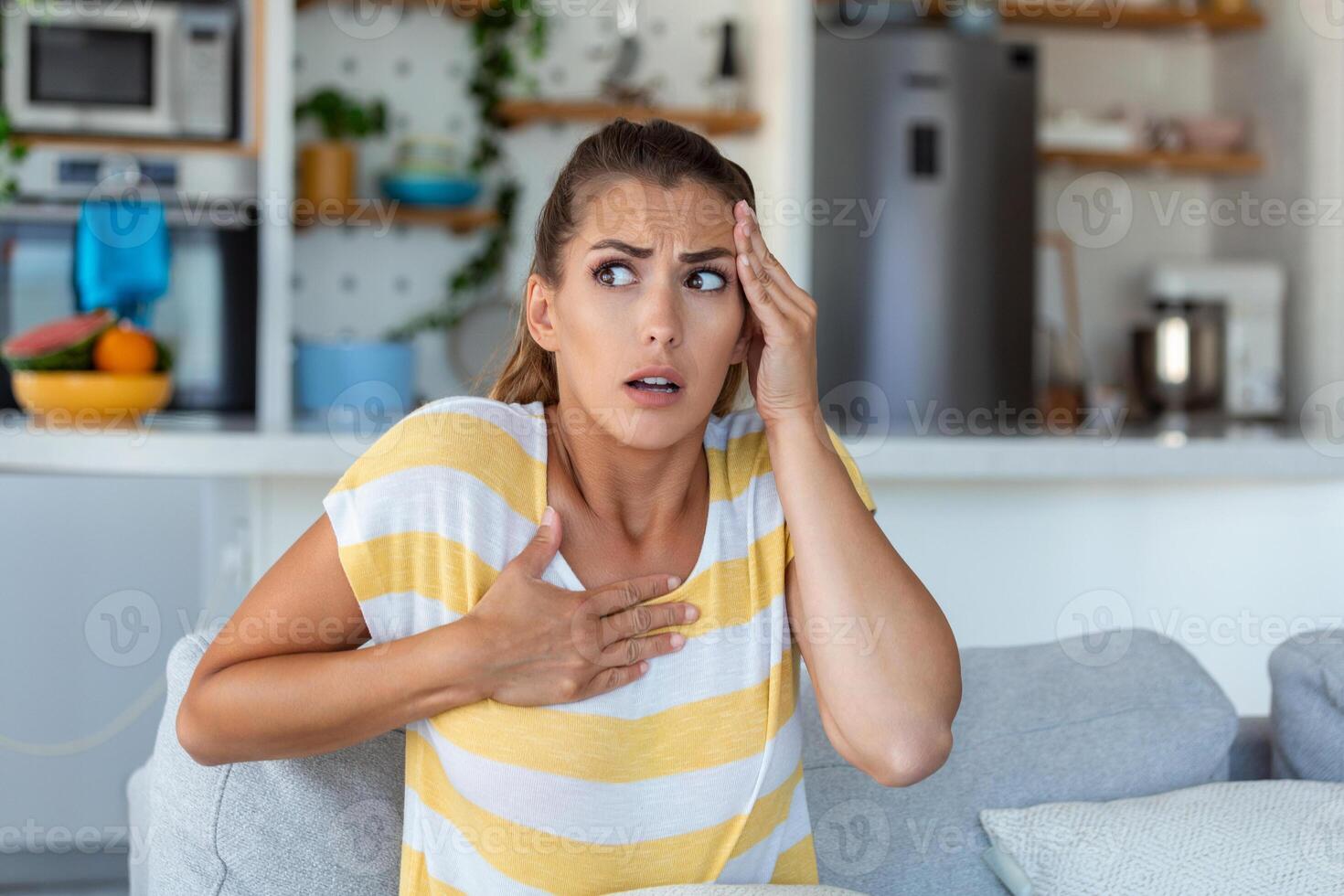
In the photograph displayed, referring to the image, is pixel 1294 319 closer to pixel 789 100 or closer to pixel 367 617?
pixel 789 100

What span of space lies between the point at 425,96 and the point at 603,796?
10.9 ft

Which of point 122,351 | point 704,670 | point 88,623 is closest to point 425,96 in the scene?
point 122,351

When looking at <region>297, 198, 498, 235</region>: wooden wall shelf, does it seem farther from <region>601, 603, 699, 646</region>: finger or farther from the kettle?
<region>601, 603, 699, 646</region>: finger

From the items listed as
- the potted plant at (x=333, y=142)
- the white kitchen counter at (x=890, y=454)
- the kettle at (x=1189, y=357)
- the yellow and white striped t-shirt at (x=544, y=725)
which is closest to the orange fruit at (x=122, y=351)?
the white kitchen counter at (x=890, y=454)

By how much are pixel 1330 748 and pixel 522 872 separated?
0.90m

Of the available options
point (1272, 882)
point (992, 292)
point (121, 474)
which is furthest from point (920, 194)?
point (1272, 882)

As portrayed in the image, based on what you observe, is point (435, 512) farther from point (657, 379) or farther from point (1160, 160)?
point (1160, 160)

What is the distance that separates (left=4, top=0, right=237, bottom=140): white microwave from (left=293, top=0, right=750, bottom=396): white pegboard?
54 cm

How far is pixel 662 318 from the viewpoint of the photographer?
41.6 inches

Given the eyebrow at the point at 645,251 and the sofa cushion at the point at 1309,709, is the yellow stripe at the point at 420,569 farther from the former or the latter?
the sofa cushion at the point at 1309,709

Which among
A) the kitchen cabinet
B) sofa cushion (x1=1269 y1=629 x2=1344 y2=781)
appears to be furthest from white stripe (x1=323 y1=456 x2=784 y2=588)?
the kitchen cabinet

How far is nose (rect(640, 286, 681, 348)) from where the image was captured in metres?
1.05

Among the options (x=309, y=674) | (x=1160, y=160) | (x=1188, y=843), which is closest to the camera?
(x=309, y=674)

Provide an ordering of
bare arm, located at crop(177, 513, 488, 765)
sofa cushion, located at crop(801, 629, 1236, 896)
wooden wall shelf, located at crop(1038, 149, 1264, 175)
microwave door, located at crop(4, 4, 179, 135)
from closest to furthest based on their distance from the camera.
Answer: bare arm, located at crop(177, 513, 488, 765), sofa cushion, located at crop(801, 629, 1236, 896), microwave door, located at crop(4, 4, 179, 135), wooden wall shelf, located at crop(1038, 149, 1264, 175)
